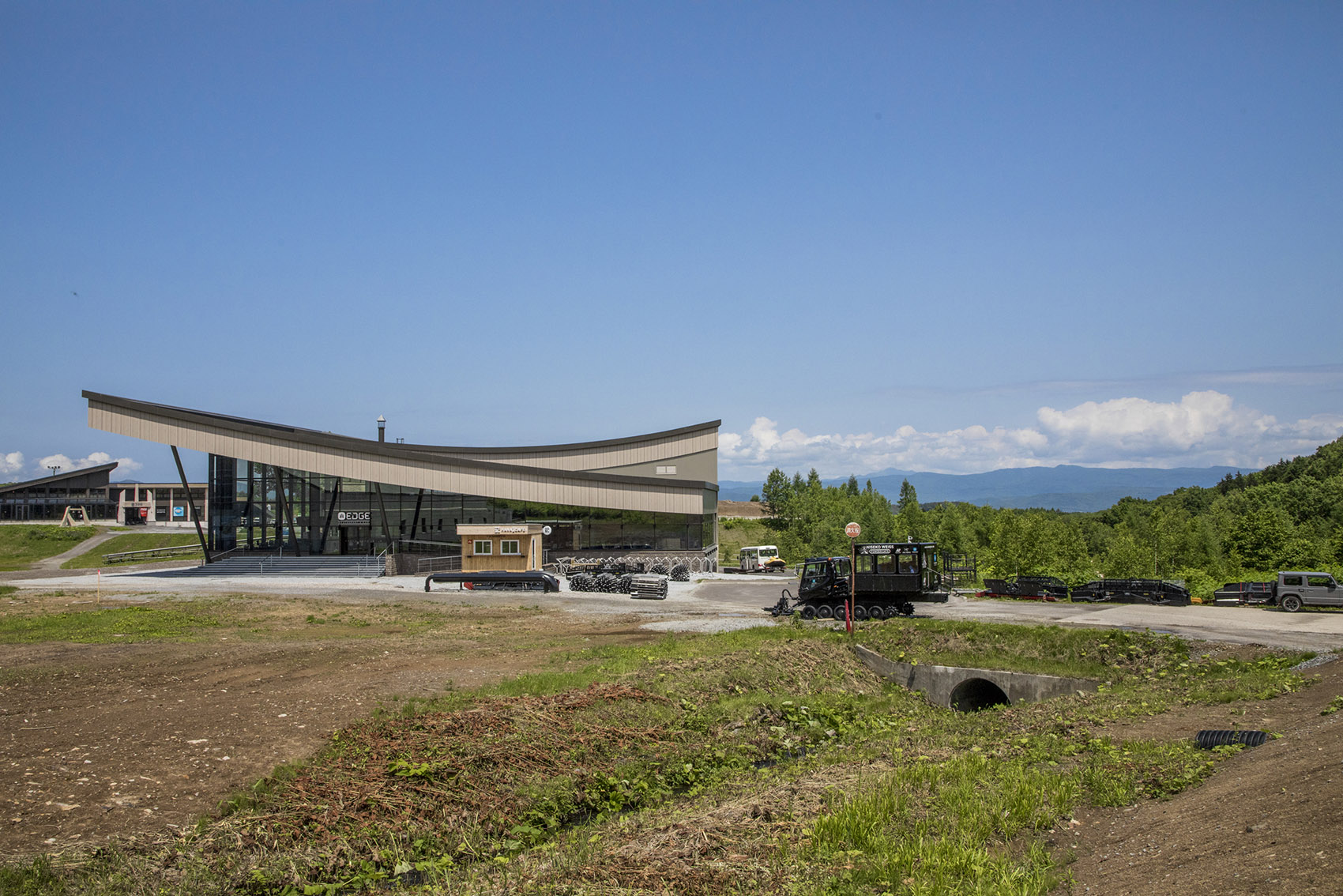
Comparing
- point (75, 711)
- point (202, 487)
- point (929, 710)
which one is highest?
point (202, 487)

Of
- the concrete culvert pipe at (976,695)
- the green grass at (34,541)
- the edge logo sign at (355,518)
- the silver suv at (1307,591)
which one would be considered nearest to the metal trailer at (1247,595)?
the silver suv at (1307,591)

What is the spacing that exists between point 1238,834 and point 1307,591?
1215 inches

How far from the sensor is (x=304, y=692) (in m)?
15.6

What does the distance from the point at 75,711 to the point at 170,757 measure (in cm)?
347

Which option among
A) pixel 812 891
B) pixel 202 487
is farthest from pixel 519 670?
pixel 202 487

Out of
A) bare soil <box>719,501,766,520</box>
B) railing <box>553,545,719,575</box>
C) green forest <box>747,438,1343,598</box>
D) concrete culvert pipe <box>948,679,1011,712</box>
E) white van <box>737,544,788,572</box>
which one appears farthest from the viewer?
bare soil <box>719,501,766,520</box>

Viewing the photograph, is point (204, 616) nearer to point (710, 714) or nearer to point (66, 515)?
point (710, 714)

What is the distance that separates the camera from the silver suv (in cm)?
3050

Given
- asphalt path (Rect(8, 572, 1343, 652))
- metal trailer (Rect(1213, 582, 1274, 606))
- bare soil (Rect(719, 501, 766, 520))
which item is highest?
bare soil (Rect(719, 501, 766, 520))

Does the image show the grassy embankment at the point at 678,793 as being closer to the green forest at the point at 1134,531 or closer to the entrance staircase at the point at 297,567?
the green forest at the point at 1134,531

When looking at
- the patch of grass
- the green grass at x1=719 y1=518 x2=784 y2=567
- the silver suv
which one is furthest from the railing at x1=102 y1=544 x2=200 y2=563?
the silver suv

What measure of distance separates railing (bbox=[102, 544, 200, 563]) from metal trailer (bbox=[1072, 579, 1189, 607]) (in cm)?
6819

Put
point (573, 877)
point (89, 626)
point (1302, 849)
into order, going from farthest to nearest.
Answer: point (89, 626) < point (573, 877) < point (1302, 849)

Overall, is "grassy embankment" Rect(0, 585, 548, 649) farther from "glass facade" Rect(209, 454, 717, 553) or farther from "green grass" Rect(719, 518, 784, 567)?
"green grass" Rect(719, 518, 784, 567)
